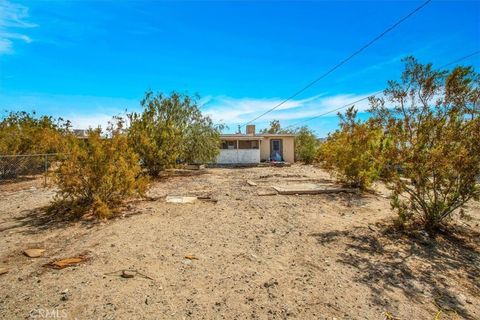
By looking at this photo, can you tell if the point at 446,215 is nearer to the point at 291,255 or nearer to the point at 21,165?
the point at 291,255

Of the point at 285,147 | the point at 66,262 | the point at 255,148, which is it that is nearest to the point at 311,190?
the point at 66,262

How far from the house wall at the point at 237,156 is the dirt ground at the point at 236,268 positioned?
17985 millimetres

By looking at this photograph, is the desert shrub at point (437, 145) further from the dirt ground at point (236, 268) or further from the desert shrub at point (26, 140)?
the desert shrub at point (26, 140)

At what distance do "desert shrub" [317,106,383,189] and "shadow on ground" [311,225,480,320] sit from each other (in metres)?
4.02

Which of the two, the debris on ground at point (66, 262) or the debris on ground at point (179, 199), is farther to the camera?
the debris on ground at point (179, 199)

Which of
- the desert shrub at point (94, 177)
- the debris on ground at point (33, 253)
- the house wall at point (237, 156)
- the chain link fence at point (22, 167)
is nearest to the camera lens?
the debris on ground at point (33, 253)

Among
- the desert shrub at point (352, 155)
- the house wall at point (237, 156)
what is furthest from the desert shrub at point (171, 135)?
the desert shrub at point (352, 155)

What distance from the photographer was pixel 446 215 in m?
6.02

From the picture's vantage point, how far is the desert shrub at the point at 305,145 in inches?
1085

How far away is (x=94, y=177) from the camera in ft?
23.4

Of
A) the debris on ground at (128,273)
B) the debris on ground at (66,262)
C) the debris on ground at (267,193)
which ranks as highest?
the debris on ground at (267,193)

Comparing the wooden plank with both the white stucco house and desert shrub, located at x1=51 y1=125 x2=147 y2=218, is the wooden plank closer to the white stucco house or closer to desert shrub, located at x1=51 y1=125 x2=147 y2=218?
desert shrub, located at x1=51 y1=125 x2=147 y2=218

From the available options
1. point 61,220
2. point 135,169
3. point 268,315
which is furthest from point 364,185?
point 61,220

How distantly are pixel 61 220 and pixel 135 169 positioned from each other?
2062mm
